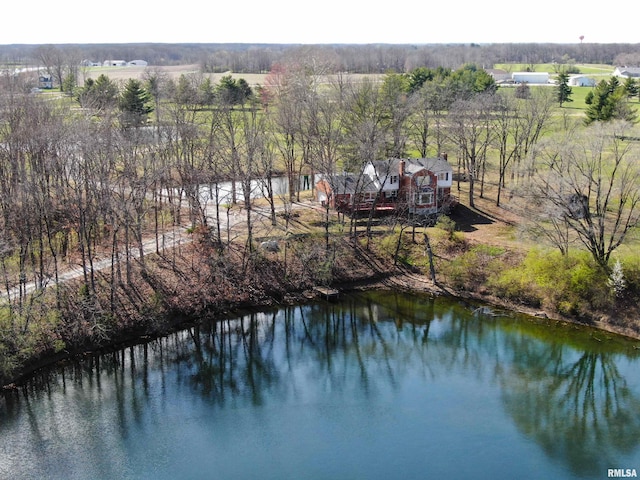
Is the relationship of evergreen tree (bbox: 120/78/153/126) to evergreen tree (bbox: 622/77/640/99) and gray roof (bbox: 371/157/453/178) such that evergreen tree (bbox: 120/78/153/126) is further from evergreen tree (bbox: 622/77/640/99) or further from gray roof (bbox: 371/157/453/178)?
evergreen tree (bbox: 622/77/640/99)

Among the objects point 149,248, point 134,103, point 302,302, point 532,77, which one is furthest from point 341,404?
point 532,77

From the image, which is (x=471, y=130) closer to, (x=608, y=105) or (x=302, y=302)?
(x=608, y=105)

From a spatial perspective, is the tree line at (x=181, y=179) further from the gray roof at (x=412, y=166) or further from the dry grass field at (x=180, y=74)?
the dry grass field at (x=180, y=74)

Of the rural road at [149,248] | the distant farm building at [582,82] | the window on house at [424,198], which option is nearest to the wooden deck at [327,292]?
the rural road at [149,248]

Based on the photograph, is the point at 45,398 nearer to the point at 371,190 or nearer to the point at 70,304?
the point at 70,304

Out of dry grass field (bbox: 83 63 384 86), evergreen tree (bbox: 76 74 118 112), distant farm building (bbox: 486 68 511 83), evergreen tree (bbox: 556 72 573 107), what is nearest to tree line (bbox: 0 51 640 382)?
evergreen tree (bbox: 76 74 118 112)

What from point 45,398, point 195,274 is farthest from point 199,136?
point 45,398
